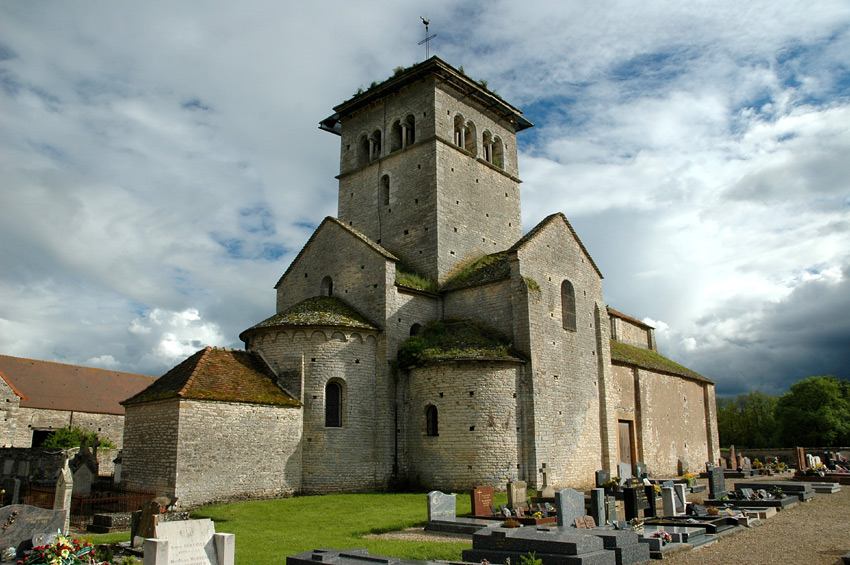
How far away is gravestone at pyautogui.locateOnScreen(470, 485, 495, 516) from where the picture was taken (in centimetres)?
1594

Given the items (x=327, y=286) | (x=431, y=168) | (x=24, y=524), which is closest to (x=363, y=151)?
(x=431, y=168)

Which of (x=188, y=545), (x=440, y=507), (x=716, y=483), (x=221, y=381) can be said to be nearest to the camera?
(x=188, y=545)

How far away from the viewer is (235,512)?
1784 centimetres

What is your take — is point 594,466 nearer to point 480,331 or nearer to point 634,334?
point 480,331

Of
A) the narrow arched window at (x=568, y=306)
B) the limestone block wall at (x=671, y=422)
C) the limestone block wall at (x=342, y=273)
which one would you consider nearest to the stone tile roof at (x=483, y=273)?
the narrow arched window at (x=568, y=306)

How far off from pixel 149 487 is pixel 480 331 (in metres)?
12.6

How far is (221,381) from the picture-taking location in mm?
21031

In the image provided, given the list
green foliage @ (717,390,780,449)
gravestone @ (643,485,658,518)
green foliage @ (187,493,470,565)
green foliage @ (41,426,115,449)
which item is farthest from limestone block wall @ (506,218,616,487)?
green foliage @ (717,390,780,449)

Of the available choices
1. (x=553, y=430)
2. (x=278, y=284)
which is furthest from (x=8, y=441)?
(x=553, y=430)

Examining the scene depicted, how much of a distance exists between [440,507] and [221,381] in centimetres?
948

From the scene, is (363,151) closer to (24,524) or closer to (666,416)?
(666,416)

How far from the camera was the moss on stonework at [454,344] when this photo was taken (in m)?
22.6

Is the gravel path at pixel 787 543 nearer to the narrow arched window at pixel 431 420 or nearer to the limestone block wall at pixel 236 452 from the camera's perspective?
the narrow arched window at pixel 431 420

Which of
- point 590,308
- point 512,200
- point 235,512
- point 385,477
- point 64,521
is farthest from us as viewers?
point 512,200
